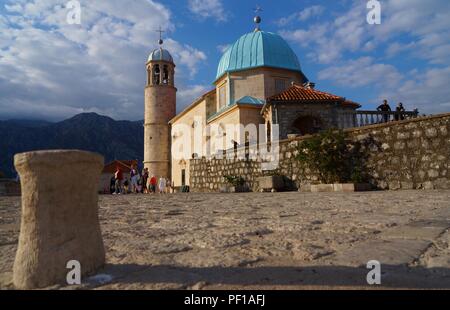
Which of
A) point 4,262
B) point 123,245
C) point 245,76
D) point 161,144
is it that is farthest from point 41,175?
point 161,144

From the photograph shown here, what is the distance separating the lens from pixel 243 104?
730 inches

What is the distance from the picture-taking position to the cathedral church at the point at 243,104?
15.1 m

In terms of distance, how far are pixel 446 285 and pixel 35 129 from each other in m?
116

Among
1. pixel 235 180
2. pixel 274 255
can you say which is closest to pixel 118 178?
pixel 235 180

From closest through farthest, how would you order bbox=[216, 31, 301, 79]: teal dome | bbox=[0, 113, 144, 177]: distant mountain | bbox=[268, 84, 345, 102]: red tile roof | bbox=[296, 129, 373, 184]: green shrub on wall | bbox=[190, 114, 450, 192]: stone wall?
bbox=[190, 114, 450, 192]: stone wall, bbox=[296, 129, 373, 184]: green shrub on wall, bbox=[268, 84, 345, 102]: red tile roof, bbox=[216, 31, 301, 79]: teal dome, bbox=[0, 113, 144, 177]: distant mountain

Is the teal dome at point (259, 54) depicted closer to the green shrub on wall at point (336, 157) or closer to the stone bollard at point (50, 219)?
the green shrub on wall at point (336, 157)

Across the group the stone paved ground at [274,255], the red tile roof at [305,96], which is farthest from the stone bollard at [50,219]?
the red tile roof at [305,96]

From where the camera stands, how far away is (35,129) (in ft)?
332

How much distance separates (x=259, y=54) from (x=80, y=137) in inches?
3706

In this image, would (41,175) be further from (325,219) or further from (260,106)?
(260,106)

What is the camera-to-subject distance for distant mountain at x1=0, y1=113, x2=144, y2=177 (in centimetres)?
9362

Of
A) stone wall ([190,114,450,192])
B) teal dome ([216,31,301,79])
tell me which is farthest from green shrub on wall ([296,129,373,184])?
teal dome ([216,31,301,79])

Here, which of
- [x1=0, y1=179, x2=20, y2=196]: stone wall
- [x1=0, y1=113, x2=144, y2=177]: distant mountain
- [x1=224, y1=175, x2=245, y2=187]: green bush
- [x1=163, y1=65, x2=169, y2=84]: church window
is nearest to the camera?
[x1=224, y1=175, x2=245, y2=187]: green bush

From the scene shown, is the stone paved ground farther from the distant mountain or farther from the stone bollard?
the distant mountain
